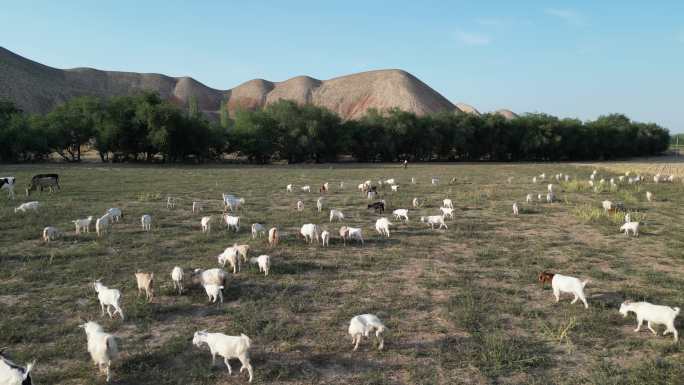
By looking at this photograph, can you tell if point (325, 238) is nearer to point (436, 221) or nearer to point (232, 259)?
point (232, 259)

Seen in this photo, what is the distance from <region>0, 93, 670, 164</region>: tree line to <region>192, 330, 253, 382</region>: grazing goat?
55.6 metres

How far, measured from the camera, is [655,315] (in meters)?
7.58

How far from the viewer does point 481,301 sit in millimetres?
9266

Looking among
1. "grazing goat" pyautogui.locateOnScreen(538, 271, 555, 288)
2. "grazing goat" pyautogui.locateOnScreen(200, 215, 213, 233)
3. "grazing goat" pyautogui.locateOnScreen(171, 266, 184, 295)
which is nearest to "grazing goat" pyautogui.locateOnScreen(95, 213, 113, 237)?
"grazing goat" pyautogui.locateOnScreen(200, 215, 213, 233)

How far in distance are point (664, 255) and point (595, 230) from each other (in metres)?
3.52

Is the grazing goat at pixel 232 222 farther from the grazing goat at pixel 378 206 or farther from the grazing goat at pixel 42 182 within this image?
the grazing goat at pixel 42 182

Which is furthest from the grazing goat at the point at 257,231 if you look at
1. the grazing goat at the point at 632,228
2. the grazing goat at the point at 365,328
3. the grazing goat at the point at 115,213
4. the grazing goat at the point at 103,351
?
the grazing goat at the point at 632,228

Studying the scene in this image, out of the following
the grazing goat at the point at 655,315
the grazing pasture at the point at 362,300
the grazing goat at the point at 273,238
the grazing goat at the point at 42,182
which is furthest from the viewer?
the grazing goat at the point at 42,182

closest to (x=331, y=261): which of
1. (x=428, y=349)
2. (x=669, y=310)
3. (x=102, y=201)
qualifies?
(x=428, y=349)

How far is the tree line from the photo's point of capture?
5728 centimetres

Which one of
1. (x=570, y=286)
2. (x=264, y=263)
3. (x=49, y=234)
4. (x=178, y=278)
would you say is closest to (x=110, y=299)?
(x=178, y=278)

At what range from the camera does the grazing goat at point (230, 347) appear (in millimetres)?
6397

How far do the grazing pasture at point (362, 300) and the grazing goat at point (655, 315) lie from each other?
0.77ft

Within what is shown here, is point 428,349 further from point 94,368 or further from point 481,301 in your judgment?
point 94,368
